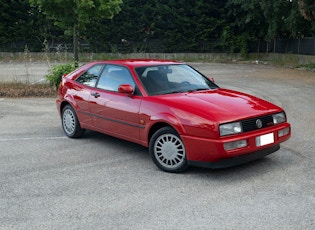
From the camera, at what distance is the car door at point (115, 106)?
5.66m

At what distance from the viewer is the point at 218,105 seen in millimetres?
5113

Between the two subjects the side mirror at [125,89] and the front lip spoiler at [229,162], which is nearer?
the front lip spoiler at [229,162]

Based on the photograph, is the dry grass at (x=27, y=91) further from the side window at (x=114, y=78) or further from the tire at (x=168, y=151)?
the tire at (x=168, y=151)

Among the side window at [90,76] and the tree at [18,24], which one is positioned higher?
the tree at [18,24]

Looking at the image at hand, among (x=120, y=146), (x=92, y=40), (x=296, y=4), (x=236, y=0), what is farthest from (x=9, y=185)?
(x=92, y=40)

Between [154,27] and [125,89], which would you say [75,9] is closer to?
[125,89]

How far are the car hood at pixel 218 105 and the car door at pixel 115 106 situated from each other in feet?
1.69

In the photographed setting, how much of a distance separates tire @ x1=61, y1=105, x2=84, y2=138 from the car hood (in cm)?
216

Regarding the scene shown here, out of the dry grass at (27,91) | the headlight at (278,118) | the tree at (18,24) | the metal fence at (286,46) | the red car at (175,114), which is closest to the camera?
the red car at (175,114)

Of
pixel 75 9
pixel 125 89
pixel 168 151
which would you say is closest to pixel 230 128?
pixel 168 151

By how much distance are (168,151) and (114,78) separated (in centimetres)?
174

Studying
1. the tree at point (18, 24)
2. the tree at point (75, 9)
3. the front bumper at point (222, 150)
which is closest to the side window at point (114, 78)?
the front bumper at point (222, 150)

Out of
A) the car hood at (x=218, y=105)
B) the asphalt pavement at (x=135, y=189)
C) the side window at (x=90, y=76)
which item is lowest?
the asphalt pavement at (x=135, y=189)

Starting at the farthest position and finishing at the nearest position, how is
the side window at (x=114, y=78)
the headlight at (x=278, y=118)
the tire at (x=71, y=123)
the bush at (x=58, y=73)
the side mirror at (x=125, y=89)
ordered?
the bush at (x=58, y=73)
the tire at (x=71, y=123)
the side window at (x=114, y=78)
the side mirror at (x=125, y=89)
the headlight at (x=278, y=118)
